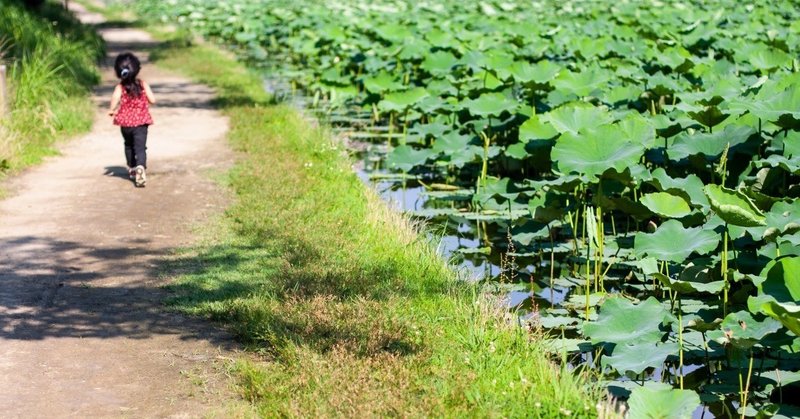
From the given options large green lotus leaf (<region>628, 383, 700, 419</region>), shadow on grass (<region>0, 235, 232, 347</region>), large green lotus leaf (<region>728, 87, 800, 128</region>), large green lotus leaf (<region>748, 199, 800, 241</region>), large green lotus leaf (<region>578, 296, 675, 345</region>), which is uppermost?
large green lotus leaf (<region>728, 87, 800, 128</region>)

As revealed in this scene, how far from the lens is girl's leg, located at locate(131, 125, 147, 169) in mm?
9953

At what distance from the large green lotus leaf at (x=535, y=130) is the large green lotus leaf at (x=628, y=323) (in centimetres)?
318

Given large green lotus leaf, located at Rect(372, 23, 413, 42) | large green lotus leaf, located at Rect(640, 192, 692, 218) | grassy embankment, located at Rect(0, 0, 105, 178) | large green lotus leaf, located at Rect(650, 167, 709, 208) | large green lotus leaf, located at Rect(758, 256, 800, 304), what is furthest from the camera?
large green lotus leaf, located at Rect(372, 23, 413, 42)

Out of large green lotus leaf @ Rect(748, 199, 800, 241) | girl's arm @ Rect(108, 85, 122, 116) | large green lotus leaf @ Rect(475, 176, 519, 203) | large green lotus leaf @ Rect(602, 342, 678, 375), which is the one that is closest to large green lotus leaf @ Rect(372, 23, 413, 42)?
girl's arm @ Rect(108, 85, 122, 116)

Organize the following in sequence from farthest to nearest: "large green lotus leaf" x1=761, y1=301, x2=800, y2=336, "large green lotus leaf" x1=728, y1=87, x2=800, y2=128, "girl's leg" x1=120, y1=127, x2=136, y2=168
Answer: "girl's leg" x1=120, y1=127, x2=136, y2=168, "large green lotus leaf" x1=728, y1=87, x2=800, y2=128, "large green lotus leaf" x1=761, y1=301, x2=800, y2=336

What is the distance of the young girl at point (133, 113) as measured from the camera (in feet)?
32.7

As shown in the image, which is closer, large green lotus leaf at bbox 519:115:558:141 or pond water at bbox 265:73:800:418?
pond water at bbox 265:73:800:418

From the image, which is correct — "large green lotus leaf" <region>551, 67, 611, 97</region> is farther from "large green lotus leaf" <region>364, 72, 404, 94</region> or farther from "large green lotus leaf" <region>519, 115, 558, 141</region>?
"large green lotus leaf" <region>364, 72, 404, 94</region>

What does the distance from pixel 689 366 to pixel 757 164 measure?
5.18 ft

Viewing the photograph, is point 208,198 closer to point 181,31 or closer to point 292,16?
point 292,16

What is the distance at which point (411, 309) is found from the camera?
20.5 feet

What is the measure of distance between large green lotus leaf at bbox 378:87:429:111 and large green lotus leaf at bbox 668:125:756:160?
4.16 m

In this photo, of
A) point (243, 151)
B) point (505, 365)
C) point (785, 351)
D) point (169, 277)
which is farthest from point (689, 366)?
point (243, 151)

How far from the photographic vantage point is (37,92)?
1256 cm
